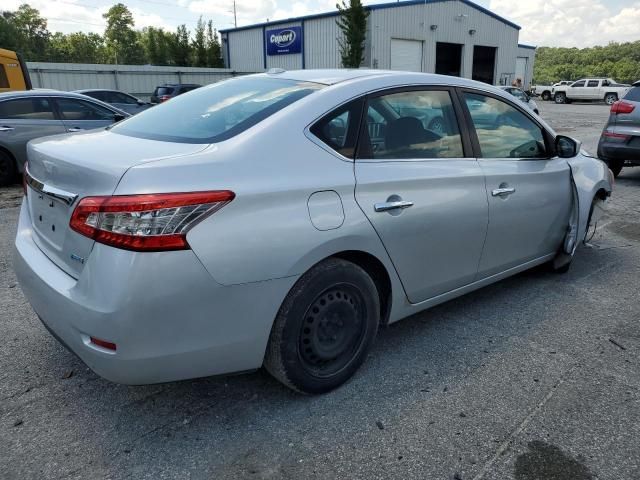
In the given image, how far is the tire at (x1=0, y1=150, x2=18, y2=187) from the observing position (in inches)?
321

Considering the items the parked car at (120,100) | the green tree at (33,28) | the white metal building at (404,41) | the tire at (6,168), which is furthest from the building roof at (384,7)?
the green tree at (33,28)

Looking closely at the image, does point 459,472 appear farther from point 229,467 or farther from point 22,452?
point 22,452

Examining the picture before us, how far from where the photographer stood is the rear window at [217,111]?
2574 mm

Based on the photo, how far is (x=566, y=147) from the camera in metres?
4.01

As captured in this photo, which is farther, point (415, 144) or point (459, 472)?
point (415, 144)

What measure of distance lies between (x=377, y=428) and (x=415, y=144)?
1.57 metres

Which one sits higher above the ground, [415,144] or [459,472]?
[415,144]

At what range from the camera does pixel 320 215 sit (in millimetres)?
2418

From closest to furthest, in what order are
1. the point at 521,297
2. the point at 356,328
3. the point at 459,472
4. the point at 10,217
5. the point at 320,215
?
the point at 459,472 < the point at 320,215 < the point at 356,328 < the point at 521,297 < the point at 10,217

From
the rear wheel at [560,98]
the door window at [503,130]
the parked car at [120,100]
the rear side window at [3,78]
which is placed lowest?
the rear wheel at [560,98]

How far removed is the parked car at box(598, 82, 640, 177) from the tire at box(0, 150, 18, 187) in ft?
30.6

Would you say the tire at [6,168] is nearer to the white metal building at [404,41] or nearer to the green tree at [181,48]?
the white metal building at [404,41]

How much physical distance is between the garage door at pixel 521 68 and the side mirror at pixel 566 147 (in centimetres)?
4448

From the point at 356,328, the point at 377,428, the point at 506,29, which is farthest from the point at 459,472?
the point at 506,29
